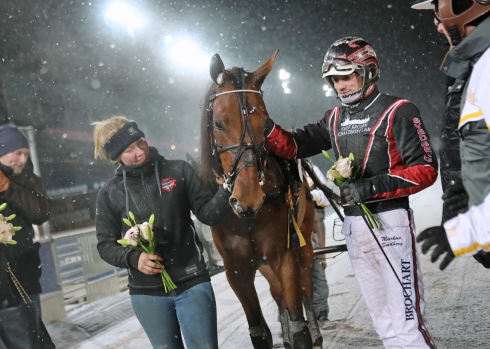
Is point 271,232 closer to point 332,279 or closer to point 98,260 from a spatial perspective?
point 332,279

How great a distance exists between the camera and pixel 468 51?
1753 millimetres

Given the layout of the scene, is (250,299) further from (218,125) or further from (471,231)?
(471,231)

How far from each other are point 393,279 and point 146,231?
1472 millimetres

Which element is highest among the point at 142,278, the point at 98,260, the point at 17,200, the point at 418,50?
the point at 418,50

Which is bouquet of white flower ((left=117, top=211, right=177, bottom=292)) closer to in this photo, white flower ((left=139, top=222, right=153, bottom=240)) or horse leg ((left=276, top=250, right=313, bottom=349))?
white flower ((left=139, top=222, right=153, bottom=240))

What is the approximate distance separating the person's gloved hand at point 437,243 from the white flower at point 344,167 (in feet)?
2.77

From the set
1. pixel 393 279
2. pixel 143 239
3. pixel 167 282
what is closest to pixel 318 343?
pixel 393 279

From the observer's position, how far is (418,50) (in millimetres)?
34375

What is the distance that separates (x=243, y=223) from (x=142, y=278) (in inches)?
34.5

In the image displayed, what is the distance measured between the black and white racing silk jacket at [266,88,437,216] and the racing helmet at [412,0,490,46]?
846mm

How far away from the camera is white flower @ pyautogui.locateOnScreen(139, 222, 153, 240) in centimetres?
269

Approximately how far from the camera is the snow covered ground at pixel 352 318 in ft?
13.4

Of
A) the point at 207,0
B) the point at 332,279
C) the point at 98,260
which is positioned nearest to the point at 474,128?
the point at 332,279

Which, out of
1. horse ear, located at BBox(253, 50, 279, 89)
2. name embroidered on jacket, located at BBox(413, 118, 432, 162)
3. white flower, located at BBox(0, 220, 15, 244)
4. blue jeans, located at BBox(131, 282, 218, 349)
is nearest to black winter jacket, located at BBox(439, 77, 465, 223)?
name embroidered on jacket, located at BBox(413, 118, 432, 162)
